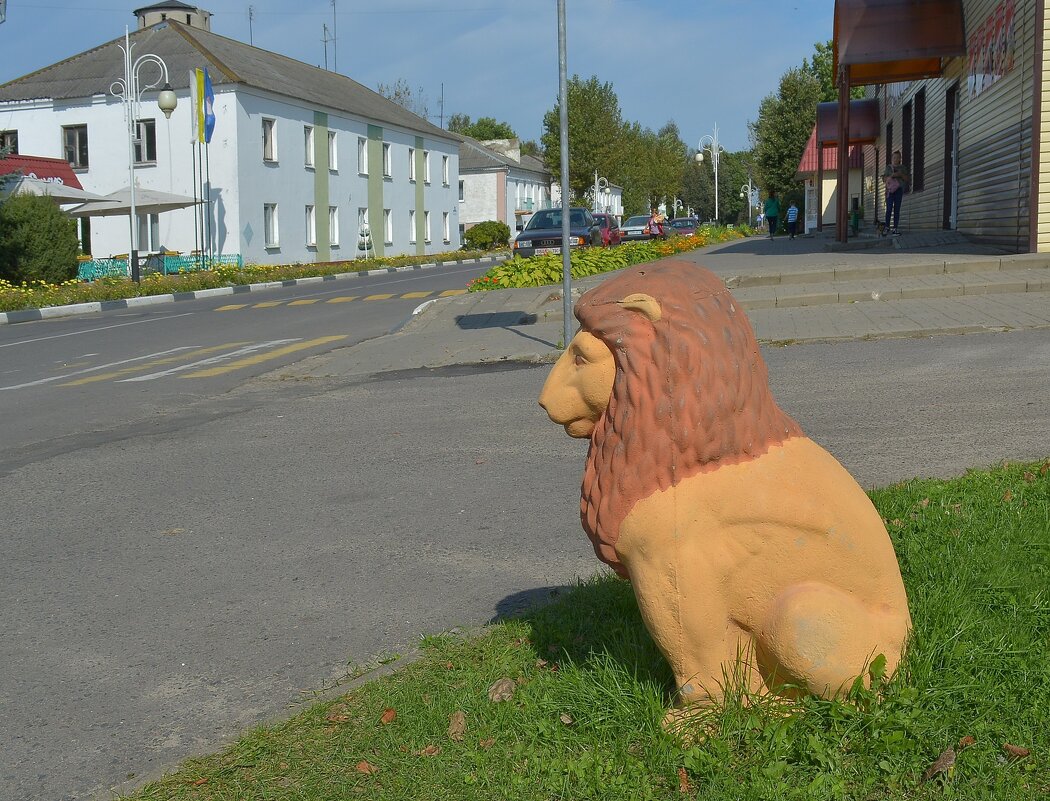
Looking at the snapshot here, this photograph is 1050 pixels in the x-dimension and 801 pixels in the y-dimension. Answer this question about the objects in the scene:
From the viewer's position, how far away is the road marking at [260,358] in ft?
42.3

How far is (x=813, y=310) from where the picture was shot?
14.0 m

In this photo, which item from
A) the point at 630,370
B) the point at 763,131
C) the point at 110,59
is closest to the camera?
the point at 630,370

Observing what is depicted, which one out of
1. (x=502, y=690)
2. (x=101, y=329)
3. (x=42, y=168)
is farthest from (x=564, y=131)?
(x=42, y=168)

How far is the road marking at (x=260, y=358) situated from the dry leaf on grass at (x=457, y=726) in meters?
10.1

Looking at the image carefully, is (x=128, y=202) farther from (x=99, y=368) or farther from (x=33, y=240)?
(x=99, y=368)

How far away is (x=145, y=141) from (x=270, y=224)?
5662 mm

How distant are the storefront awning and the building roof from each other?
23969 millimetres

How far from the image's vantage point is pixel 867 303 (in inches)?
555

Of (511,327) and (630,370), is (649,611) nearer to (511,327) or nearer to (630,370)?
(630,370)

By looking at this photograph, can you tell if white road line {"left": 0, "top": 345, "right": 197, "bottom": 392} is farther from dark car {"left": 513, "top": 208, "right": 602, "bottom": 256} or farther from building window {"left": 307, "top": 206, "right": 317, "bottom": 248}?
building window {"left": 307, "top": 206, "right": 317, "bottom": 248}

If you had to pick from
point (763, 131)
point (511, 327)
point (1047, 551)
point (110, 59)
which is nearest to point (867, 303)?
point (511, 327)

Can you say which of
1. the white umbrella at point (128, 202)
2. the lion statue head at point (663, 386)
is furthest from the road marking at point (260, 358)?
the white umbrella at point (128, 202)

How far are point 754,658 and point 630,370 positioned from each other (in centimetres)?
88

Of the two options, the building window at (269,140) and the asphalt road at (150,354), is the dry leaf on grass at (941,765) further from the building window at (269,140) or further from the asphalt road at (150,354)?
the building window at (269,140)
